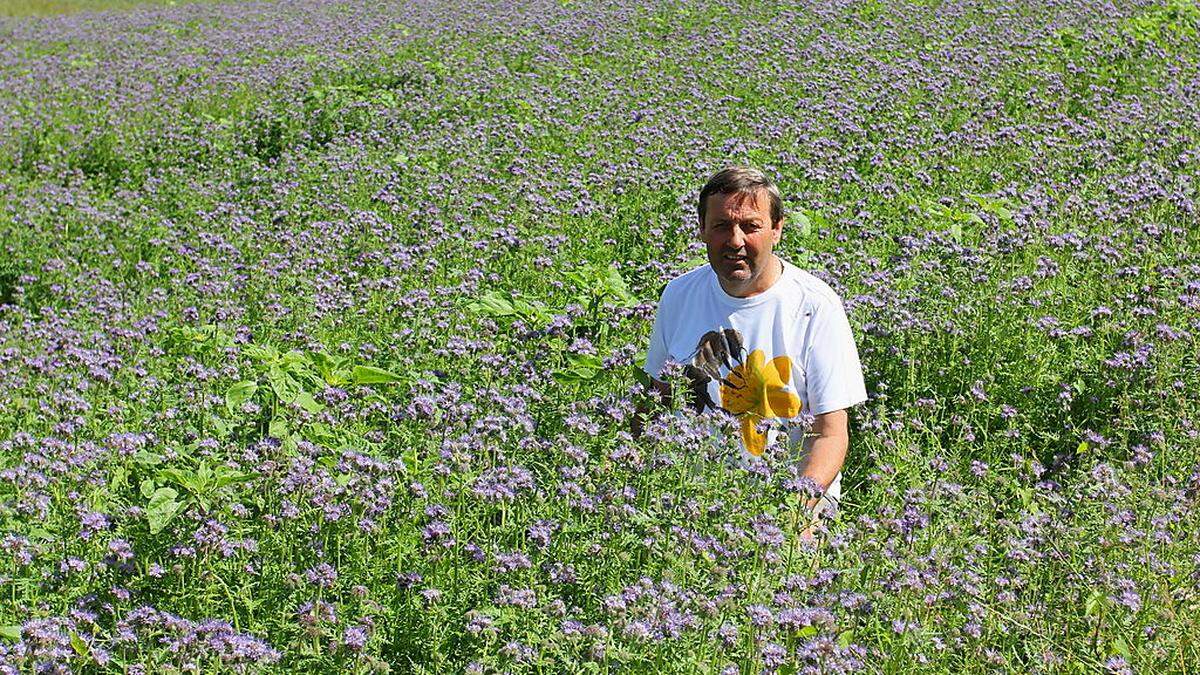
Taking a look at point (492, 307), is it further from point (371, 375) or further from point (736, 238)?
point (736, 238)

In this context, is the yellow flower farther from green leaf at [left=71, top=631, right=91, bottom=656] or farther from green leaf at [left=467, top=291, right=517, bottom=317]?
green leaf at [left=71, top=631, right=91, bottom=656]

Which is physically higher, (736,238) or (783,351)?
(736,238)

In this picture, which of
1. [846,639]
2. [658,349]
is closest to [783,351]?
[658,349]

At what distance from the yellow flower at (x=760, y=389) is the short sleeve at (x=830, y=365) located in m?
0.08

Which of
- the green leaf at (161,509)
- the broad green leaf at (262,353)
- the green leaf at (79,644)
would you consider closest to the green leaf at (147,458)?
the green leaf at (161,509)

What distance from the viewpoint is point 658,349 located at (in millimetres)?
4762

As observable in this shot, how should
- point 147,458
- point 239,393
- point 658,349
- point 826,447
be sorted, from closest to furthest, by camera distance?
1. point 147,458
2. point 826,447
3. point 239,393
4. point 658,349

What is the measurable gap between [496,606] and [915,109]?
7.39 metres

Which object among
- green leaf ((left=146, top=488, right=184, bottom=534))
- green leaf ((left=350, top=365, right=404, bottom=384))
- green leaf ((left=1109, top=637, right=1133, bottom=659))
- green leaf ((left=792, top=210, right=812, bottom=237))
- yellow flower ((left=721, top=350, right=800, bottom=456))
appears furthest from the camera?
green leaf ((left=792, top=210, right=812, bottom=237))

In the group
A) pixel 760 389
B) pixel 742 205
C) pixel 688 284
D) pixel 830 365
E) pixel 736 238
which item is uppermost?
pixel 742 205

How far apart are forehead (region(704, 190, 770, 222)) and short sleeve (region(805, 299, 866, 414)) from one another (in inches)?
15.6

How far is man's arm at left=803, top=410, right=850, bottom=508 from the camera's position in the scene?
427cm

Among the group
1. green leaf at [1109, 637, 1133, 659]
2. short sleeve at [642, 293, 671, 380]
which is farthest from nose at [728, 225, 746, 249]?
green leaf at [1109, 637, 1133, 659]

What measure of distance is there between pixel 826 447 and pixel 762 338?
46 centimetres
